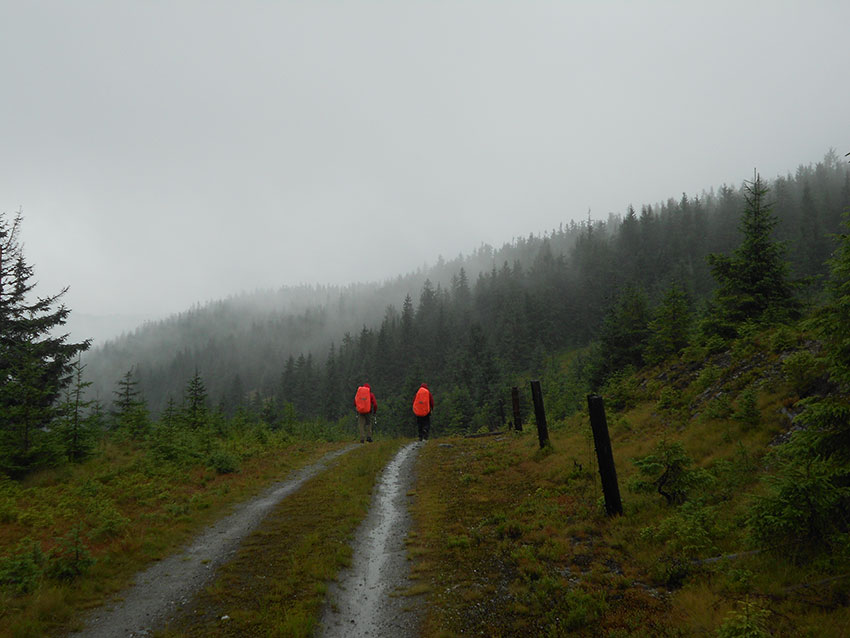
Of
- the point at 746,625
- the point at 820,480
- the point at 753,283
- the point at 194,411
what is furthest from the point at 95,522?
the point at 753,283

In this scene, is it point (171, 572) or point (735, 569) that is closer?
point (735, 569)

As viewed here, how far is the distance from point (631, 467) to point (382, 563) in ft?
24.7

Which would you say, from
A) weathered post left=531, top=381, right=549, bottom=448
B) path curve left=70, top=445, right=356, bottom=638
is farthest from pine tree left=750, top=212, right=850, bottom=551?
weathered post left=531, top=381, right=549, bottom=448

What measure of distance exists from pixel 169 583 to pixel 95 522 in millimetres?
4380

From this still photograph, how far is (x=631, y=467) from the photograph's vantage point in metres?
10.8

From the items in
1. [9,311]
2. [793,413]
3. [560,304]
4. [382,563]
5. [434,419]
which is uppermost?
[560,304]

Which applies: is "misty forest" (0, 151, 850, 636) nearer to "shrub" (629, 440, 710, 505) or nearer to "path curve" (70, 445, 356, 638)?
"shrub" (629, 440, 710, 505)

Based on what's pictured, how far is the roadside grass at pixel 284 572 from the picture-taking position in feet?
17.5

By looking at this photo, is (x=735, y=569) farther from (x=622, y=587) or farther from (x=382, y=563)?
(x=382, y=563)

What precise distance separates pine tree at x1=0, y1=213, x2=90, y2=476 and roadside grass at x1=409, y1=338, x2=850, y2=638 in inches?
530

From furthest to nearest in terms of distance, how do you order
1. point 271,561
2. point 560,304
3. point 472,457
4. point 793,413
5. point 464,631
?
1. point 560,304
2. point 472,457
3. point 793,413
4. point 271,561
5. point 464,631

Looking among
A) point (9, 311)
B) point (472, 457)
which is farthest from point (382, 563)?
point (9, 311)

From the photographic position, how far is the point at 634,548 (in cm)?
671

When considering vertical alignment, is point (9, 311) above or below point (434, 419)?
above
